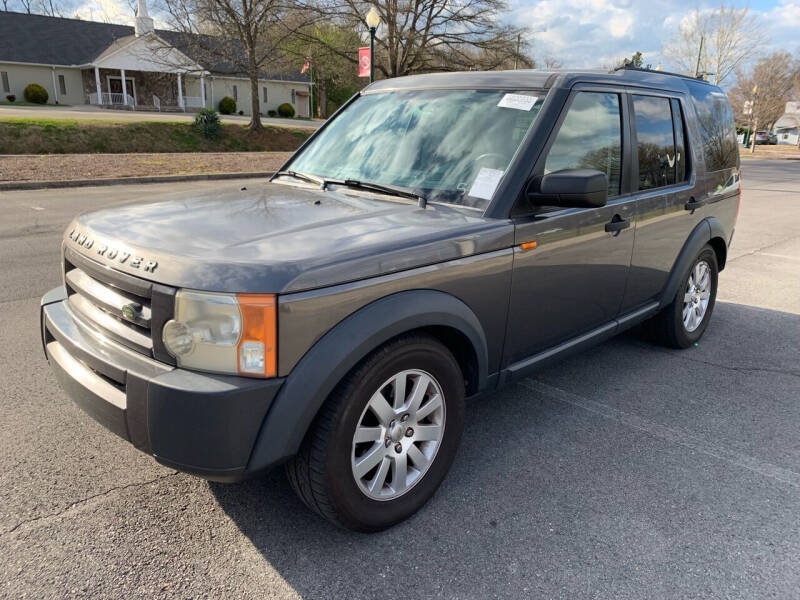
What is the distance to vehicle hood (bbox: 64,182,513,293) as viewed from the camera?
217cm

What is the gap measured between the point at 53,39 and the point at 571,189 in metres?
52.0

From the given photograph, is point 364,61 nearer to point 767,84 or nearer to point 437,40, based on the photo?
point 437,40

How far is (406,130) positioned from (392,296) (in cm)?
139

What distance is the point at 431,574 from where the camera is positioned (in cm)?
240

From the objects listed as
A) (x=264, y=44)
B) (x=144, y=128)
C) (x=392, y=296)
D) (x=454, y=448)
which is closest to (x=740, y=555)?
(x=454, y=448)

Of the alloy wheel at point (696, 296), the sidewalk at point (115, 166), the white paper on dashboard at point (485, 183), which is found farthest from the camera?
Answer: the sidewalk at point (115, 166)

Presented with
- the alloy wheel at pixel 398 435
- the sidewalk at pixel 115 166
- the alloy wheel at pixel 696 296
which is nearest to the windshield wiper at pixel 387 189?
the alloy wheel at pixel 398 435

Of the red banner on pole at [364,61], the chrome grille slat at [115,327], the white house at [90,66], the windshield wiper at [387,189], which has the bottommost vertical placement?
the chrome grille slat at [115,327]

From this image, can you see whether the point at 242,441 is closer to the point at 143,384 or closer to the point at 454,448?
the point at 143,384

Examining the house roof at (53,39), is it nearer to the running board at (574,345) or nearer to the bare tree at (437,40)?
the bare tree at (437,40)

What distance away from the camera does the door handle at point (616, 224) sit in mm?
3557

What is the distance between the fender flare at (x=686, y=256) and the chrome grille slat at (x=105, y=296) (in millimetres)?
3462

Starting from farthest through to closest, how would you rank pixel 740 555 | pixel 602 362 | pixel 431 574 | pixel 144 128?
pixel 144 128 → pixel 602 362 → pixel 740 555 → pixel 431 574

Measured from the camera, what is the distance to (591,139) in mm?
3465
